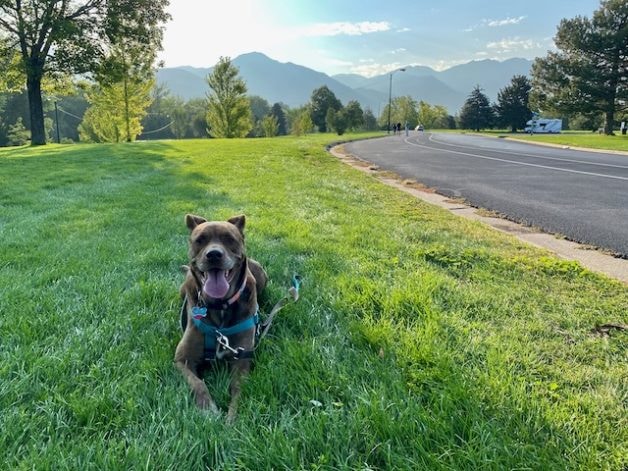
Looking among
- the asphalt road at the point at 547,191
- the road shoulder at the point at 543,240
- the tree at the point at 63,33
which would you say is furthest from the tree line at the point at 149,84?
the road shoulder at the point at 543,240

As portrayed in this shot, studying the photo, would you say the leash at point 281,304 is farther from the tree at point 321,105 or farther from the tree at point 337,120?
the tree at point 321,105

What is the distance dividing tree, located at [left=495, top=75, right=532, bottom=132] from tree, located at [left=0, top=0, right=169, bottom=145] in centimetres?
6541

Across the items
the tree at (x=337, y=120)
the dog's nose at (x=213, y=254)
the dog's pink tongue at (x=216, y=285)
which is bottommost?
the dog's pink tongue at (x=216, y=285)

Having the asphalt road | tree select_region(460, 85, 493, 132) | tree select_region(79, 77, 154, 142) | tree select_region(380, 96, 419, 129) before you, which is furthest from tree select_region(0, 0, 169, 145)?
tree select_region(380, 96, 419, 129)

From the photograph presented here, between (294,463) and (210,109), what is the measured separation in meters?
48.4

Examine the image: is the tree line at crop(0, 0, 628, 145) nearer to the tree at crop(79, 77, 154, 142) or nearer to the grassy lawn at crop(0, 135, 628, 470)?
the tree at crop(79, 77, 154, 142)

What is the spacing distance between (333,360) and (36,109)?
26948 millimetres

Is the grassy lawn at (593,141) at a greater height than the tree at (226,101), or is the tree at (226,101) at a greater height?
the tree at (226,101)

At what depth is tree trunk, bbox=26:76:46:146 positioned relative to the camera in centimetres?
2298

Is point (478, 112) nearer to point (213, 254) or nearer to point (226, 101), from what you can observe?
point (226, 101)

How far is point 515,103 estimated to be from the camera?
73.6 meters

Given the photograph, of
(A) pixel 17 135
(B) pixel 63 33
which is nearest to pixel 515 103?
(B) pixel 63 33

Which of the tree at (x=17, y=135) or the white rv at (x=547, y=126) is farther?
the white rv at (x=547, y=126)

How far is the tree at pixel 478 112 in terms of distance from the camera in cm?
7900
